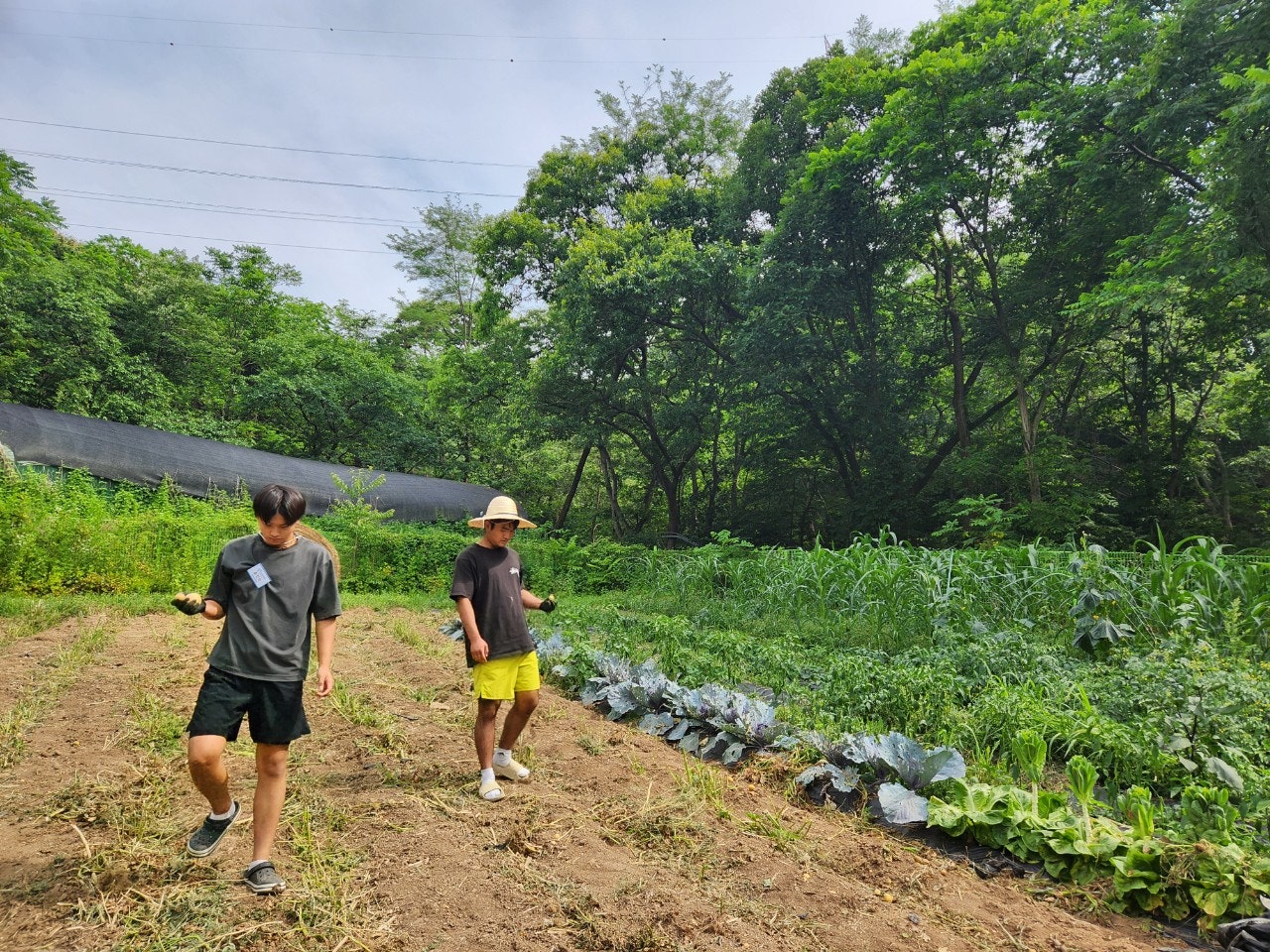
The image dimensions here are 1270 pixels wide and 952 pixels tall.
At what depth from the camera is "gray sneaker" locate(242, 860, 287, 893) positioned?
2.00 m

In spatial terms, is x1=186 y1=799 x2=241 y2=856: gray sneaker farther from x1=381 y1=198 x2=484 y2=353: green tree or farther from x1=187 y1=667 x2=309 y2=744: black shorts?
x1=381 y1=198 x2=484 y2=353: green tree

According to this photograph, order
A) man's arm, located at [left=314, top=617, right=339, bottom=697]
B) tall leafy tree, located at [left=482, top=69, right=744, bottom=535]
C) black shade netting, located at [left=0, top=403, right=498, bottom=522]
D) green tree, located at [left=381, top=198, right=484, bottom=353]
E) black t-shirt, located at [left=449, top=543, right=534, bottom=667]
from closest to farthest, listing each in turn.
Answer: man's arm, located at [left=314, top=617, right=339, bottom=697]
black t-shirt, located at [left=449, top=543, right=534, bottom=667]
black shade netting, located at [left=0, top=403, right=498, bottom=522]
tall leafy tree, located at [left=482, top=69, right=744, bottom=535]
green tree, located at [left=381, top=198, right=484, bottom=353]

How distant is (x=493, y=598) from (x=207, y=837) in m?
1.33

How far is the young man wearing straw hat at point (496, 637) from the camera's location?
2.85m

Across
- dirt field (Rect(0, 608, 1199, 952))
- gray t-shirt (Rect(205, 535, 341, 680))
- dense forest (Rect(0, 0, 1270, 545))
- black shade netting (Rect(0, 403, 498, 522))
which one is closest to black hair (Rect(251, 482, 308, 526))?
gray t-shirt (Rect(205, 535, 341, 680))

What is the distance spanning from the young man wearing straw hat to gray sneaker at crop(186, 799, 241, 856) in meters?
0.97

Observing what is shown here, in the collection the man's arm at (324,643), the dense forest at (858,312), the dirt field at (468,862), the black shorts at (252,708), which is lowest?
Answer: the dirt field at (468,862)

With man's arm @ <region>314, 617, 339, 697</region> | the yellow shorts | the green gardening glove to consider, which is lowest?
the yellow shorts

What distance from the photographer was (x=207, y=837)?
2146mm

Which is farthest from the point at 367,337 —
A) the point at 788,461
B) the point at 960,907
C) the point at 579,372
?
the point at 960,907

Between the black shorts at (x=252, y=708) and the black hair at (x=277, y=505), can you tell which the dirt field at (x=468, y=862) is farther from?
the black hair at (x=277, y=505)

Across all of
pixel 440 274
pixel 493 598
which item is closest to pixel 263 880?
pixel 493 598

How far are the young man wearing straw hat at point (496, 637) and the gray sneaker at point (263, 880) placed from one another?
2.92 ft

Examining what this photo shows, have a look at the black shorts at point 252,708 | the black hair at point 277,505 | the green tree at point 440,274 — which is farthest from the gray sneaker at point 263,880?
the green tree at point 440,274
